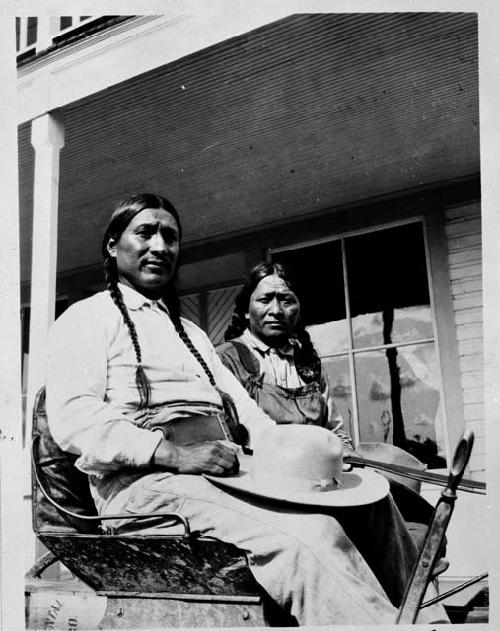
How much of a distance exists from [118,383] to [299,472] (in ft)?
2.11

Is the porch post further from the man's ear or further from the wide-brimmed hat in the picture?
the wide-brimmed hat

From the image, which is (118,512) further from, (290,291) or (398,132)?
(398,132)

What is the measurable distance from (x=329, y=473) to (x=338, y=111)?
91.5 inches

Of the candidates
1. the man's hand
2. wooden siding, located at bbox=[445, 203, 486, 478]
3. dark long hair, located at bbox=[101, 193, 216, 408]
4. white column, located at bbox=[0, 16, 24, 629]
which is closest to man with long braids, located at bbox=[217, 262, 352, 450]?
dark long hair, located at bbox=[101, 193, 216, 408]

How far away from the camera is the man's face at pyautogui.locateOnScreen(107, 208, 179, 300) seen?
2.22 m

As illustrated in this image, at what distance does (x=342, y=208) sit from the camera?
4.34 meters

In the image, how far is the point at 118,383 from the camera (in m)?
2.04

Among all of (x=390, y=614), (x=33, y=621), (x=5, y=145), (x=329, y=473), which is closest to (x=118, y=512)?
(x=33, y=621)

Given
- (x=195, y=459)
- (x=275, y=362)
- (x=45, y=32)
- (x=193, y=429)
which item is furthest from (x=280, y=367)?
(x=45, y=32)

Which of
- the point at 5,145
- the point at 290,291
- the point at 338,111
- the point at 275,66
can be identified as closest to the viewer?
the point at 5,145

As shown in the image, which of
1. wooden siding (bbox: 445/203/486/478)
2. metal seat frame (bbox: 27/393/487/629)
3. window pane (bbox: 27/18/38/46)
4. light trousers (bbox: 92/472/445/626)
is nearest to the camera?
light trousers (bbox: 92/472/445/626)

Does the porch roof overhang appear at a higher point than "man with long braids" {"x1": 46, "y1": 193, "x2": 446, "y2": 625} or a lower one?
higher

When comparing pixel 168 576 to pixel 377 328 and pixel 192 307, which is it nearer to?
pixel 377 328

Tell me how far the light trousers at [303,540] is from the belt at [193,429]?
0.17 meters
